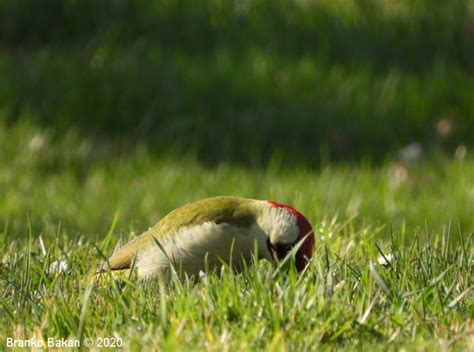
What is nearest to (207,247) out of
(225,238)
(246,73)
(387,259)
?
(225,238)

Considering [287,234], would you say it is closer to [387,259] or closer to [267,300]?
[387,259]

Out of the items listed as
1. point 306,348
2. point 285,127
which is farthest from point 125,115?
point 306,348

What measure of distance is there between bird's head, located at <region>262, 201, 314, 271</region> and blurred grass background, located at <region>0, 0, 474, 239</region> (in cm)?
262

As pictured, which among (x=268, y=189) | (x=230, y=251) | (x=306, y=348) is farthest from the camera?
(x=268, y=189)

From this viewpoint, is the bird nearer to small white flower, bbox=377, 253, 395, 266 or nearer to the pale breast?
the pale breast

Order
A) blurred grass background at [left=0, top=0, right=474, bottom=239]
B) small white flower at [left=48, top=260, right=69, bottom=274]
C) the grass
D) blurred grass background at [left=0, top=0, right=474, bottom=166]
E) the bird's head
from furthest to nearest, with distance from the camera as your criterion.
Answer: blurred grass background at [left=0, top=0, right=474, bottom=166] → blurred grass background at [left=0, top=0, right=474, bottom=239] → small white flower at [left=48, top=260, right=69, bottom=274] → the bird's head → the grass

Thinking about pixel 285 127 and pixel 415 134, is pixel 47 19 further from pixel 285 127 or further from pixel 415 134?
pixel 415 134

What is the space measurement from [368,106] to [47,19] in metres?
2.67

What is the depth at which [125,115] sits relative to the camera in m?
8.55

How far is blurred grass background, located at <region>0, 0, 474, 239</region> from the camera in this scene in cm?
751

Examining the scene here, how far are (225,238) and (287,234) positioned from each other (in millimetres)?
212

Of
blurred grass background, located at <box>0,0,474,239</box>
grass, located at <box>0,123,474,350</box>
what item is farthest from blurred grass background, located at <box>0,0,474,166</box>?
grass, located at <box>0,123,474,350</box>

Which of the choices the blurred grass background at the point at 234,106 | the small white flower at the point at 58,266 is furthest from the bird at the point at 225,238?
the blurred grass background at the point at 234,106

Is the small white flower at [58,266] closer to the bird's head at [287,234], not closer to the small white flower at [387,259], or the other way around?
the bird's head at [287,234]
